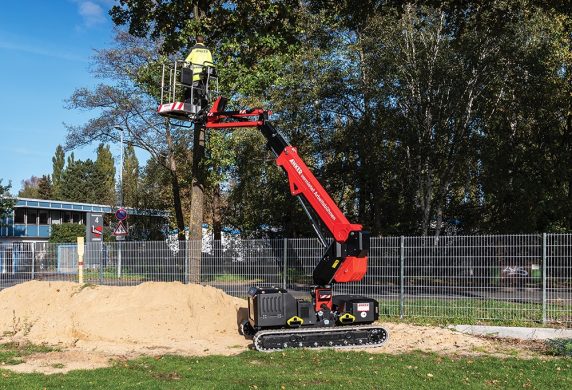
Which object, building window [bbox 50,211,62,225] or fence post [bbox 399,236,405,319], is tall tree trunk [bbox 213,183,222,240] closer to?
fence post [bbox 399,236,405,319]

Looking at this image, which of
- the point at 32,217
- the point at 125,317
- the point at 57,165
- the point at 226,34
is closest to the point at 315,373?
the point at 125,317

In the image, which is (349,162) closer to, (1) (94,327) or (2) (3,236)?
(1) (94,327)

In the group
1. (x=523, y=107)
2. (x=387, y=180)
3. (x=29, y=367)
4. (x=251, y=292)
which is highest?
(x=523, y=107)

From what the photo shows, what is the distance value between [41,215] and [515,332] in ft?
139

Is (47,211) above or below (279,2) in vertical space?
below

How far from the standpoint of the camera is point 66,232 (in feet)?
136

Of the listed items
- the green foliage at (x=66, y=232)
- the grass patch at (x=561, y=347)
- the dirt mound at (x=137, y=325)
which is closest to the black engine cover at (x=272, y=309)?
the dirt mound at (x=137, y=325)

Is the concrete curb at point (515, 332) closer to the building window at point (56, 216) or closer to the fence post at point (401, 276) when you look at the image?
the fence post at point (401, 276)

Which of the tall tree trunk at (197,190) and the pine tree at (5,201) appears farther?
the pine tree at (5,201)

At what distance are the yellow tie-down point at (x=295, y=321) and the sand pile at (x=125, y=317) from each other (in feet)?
3.31

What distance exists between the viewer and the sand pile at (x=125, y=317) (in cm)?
1087

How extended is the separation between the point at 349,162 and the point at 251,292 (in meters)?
17.5

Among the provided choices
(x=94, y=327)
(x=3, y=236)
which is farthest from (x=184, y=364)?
(x=3, y=236)

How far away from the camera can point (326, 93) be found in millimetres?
25812
